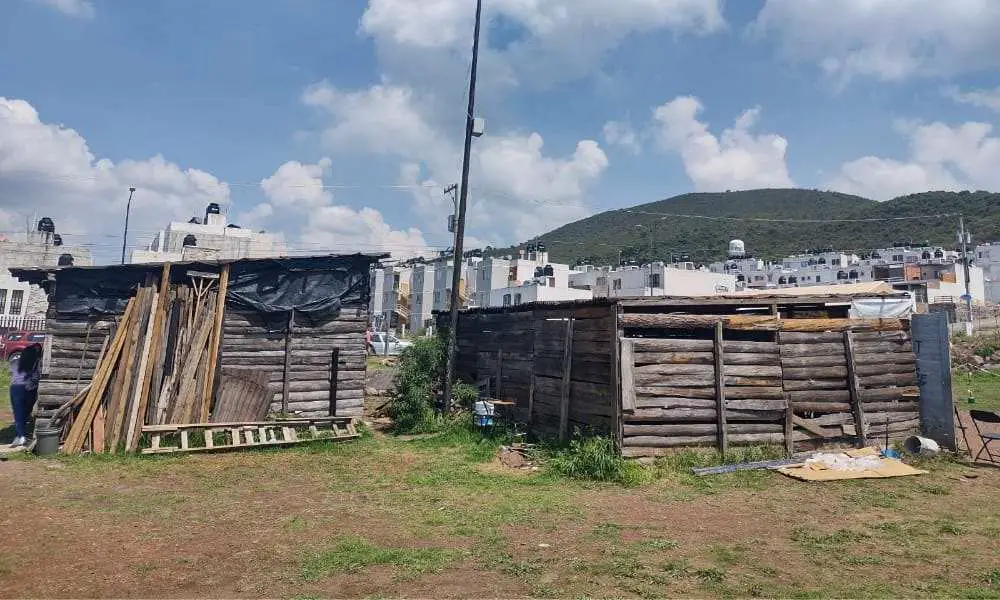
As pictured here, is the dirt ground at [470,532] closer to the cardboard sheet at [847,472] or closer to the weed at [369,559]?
the weed at [369,559]

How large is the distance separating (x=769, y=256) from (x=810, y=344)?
377ft

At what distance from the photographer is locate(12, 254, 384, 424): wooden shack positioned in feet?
41.5

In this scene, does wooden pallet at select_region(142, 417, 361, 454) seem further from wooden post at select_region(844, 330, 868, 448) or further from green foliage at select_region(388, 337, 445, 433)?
wooden post at select_region(844, 330, 868, 448)

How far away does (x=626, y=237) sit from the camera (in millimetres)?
145625

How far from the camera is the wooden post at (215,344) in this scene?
12.7 m

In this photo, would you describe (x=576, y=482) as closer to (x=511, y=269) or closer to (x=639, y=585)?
(x=639, y=585)

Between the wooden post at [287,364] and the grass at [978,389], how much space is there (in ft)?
62.2

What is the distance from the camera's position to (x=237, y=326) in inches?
547

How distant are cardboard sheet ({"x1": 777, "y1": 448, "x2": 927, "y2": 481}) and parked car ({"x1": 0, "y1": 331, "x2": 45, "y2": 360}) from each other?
30.7m

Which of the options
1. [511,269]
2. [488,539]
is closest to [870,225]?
[511,269]

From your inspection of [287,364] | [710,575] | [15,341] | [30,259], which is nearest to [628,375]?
[710,575]

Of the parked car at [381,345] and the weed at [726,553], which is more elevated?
the parked car at [381,345]

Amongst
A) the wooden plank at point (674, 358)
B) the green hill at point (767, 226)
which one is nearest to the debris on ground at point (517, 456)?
the wooden plank at point (674, 358)

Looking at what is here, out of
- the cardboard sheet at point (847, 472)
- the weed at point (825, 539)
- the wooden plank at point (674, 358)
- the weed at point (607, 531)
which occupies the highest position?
the wooden plank at point (674, 358)
